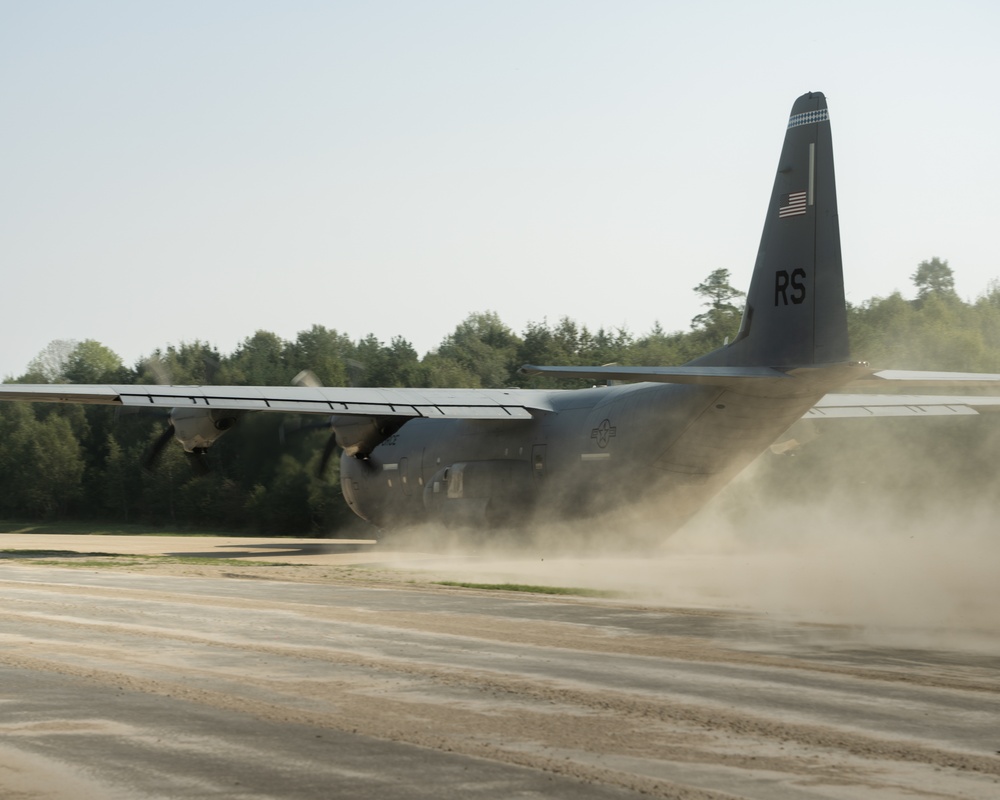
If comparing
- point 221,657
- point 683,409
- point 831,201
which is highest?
point 831,201

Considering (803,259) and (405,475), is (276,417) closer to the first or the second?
(405,475)

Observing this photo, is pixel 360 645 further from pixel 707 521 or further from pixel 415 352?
pixel 415 352

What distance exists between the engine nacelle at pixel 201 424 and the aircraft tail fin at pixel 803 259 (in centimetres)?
1400

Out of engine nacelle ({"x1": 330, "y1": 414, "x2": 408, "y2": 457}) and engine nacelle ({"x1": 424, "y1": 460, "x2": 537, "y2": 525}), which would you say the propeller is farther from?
engine nacelle ({"x1": 424, "y1": 460, "x2": 537, "y2": 525})

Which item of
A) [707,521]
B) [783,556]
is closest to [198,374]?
[707,521]

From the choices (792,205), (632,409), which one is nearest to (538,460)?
(632,409)

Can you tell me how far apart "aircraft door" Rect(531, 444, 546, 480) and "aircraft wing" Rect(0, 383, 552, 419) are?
2.75 feet

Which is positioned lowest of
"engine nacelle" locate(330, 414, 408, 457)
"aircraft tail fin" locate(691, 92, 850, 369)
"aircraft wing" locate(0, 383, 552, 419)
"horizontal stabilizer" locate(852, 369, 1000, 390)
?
"engine nacelle" locate(330, 414, 408, 457)

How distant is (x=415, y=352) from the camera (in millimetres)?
65438

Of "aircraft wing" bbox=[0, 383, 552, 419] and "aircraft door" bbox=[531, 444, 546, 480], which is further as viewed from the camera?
"aircraft door" bbox=[531, 444, 546, 480]

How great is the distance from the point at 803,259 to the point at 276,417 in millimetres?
18127

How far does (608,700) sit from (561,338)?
218ft

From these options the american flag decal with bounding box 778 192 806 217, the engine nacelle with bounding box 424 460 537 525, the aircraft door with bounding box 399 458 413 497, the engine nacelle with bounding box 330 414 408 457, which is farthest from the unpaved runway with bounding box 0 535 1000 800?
the aircraft door with bounding box 399 458 413 497

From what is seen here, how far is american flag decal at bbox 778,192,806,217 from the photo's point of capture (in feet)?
72.9
